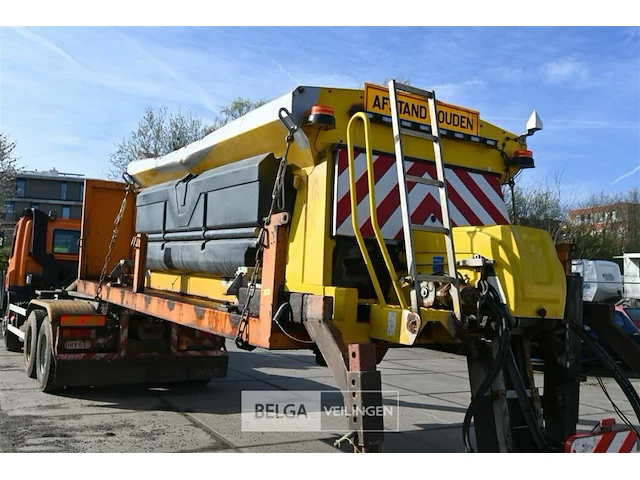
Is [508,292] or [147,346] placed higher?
[508,292]

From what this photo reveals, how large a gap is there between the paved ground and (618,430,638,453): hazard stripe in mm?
2120

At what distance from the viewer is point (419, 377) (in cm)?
1009

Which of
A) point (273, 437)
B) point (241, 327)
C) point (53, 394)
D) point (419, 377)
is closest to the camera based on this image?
point (241, 327)

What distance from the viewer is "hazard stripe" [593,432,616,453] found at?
11.5 ft

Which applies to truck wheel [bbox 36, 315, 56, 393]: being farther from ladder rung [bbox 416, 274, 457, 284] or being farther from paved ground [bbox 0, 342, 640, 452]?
ladder rung [bbox 416, 274, 457, 284]

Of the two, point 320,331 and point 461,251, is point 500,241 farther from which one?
point 320,331

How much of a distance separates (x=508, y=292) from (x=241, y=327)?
175 cm

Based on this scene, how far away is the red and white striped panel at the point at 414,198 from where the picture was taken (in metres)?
4.15

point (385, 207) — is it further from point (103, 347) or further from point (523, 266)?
point (103, 347)

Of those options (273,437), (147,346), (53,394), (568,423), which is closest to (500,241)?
(568,423)

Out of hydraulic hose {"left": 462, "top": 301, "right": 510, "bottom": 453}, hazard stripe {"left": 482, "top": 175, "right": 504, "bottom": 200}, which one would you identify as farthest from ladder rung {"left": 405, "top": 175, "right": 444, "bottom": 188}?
hazard stripe {"left": 482, "top": 175, "right": 504, "bottom": 200}

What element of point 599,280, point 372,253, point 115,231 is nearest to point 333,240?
point 372,253

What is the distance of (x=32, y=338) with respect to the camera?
818 cm

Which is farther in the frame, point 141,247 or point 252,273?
point 141,247
